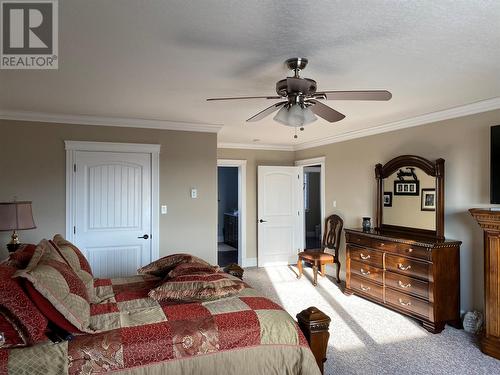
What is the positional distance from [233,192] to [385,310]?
6422 mm

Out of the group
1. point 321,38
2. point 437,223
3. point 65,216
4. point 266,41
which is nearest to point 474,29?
point 321,38

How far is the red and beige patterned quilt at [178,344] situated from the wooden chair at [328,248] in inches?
133

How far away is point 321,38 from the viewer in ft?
6.89

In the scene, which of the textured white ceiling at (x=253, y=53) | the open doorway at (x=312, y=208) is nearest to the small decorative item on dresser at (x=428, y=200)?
the textured white ceiling at (x=253, y=53)

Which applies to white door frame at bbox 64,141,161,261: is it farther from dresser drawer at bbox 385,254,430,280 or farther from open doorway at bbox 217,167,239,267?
open doorway at bbox 217,167,239,267

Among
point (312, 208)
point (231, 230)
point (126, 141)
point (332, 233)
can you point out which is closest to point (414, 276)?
point (332, 233)

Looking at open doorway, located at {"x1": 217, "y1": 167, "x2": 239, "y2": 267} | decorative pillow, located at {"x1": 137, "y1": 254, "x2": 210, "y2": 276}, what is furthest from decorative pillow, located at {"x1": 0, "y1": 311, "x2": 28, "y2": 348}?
open doorway, located at {"x1": 217, "y1": 167, "x2": 239, "y2": 267}

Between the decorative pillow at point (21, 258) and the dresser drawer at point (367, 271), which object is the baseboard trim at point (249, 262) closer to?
the dresser drawer at point (367, 271)

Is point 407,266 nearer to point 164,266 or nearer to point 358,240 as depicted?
point 358,240

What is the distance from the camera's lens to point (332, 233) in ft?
19.1

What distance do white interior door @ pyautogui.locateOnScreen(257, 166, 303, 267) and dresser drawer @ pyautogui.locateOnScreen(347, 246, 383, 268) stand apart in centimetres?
213

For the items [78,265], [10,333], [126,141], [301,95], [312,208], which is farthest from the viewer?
[312,208]

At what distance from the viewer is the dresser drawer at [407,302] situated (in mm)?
3693

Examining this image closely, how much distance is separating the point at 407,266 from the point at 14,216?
4099mm
